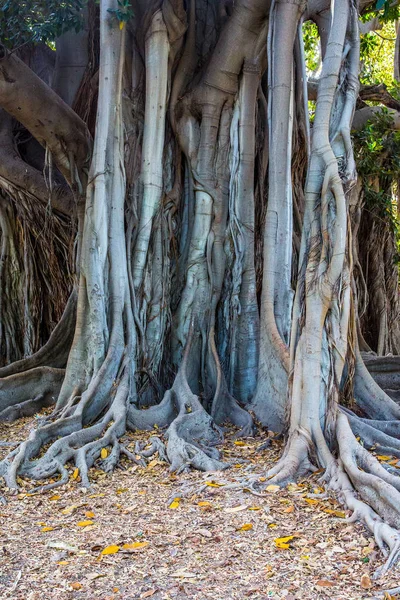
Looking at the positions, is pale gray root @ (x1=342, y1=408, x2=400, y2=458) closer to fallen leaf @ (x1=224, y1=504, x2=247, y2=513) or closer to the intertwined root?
the intertwined root

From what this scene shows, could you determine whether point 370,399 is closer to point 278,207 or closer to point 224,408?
point 224,408

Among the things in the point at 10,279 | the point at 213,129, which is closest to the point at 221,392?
the point at 213,129

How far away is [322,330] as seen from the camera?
374cm

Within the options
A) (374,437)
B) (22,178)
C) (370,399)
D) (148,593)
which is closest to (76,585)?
(148,593)

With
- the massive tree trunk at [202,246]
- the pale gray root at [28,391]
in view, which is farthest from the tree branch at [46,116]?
the pale gray root at [28,391]

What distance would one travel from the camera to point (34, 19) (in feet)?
15.0

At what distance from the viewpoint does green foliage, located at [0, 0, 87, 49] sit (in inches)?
177


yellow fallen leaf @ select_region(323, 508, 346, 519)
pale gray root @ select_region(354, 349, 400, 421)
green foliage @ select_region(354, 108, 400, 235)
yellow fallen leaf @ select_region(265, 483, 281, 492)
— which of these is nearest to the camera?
yellow fallen leaf @ select_region(323, 508, 346, 519)

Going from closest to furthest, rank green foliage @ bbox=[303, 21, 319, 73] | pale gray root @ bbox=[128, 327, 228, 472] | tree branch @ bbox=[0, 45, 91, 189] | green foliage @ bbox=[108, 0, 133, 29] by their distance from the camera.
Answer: pale gray root @ bbox=[128, 327, 228, 472], green foliage @ bbox=[108, 0, 133, 29], tree branch @ bbox=[0, 45, 91, 189], green foliage @ bbox=[303, 21, 319, 73]

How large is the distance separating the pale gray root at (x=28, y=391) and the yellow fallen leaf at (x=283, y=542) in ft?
9.68

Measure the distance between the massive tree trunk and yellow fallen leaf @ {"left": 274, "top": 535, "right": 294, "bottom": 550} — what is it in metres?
0.88

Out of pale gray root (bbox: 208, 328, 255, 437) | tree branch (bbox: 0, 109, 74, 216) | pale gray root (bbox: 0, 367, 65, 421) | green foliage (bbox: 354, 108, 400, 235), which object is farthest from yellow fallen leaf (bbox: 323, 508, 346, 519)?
green foliage (bbox: 354, 108, 400, 235)

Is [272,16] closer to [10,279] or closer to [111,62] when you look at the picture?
[111,62]

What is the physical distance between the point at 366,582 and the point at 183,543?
0.78m
